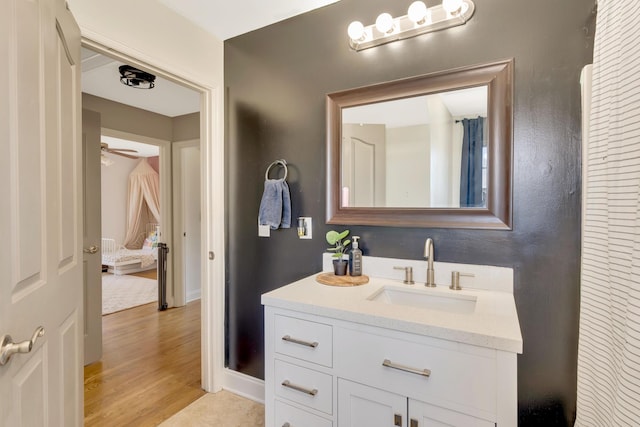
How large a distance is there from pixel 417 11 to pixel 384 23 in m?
→ 0.16

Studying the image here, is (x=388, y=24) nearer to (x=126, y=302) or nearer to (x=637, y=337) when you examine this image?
(x=637, y=337)

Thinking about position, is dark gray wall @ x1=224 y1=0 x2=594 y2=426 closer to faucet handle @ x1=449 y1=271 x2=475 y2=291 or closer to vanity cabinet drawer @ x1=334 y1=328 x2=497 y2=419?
faucet handle @ x1=449 y1=271 x2=475 y2=291

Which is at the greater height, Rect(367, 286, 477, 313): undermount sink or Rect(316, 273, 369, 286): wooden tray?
Rect(316, 273, 369, 286): wooden tray

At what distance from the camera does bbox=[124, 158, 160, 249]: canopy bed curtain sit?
22.8ft

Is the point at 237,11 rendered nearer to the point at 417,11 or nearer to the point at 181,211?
the point at 417,11

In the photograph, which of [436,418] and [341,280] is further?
[341,280]

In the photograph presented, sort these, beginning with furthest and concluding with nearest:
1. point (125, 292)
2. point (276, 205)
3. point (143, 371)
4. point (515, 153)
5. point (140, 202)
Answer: point (140, 202) < point (125, 292) < point (143, 371) < point (276, 205) < point (515, 153)

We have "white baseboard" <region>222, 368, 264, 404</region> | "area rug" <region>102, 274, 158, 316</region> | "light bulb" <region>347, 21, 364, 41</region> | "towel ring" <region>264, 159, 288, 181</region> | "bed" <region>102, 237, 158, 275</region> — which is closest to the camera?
"light bulb" <region>347, 21, 364, 41</region>

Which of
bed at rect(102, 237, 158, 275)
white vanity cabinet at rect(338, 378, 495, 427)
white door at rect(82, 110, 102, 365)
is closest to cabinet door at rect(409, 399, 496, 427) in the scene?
white vanity cabinet at rect(338, 378, 495, 427)

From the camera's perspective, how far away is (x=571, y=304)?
1274 millimetres

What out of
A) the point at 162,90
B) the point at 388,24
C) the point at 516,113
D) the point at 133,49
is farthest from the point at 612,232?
the point at 162,90

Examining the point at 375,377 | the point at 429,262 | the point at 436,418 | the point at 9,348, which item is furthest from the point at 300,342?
the point at 9,348

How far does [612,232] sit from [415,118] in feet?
3.02

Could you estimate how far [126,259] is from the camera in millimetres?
5852
